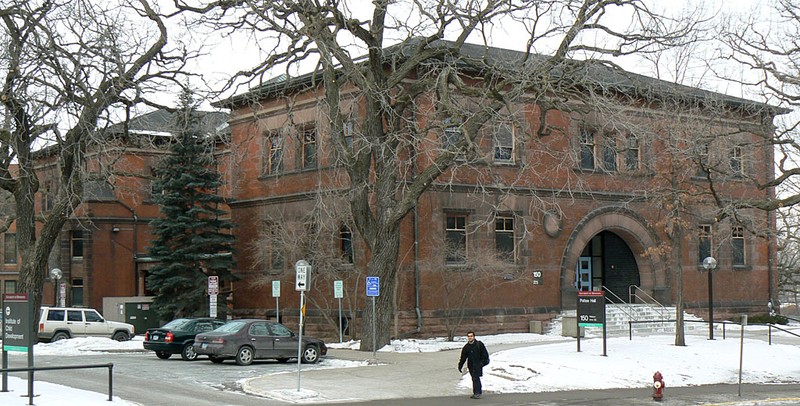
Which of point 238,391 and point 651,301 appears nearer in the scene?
point 238,391

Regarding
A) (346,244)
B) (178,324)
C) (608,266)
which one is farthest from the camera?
(608,266)

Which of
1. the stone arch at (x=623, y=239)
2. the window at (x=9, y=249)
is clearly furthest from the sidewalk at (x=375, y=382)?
the window at (x=9, y=249)

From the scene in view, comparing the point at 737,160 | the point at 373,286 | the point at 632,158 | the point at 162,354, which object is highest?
the point at 632,158

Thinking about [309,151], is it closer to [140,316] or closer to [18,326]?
[140,316]

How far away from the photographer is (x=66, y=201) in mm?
29141

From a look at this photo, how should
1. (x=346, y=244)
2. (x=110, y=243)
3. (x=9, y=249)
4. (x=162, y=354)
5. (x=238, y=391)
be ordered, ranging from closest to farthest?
(x=238, y=391)
(x=162, y=354)
(x=346, y=244)
(x=110, y=243)
(x=9, y=249)

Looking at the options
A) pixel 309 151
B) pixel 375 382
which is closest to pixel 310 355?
pixel 375 382

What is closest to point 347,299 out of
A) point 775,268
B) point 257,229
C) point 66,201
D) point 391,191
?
point 257,229

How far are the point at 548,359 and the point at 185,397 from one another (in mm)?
10489

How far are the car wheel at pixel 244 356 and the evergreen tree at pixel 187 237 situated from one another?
51.9ft

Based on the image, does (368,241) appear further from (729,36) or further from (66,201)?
(729,36)

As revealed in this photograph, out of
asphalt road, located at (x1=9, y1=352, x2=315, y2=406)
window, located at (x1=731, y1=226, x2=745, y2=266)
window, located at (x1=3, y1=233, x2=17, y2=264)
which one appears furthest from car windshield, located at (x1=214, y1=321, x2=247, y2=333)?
window, located at (x1=3, y1=233, x2=17, y2=264)

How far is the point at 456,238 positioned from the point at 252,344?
14.0m

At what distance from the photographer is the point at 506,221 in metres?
42.4
